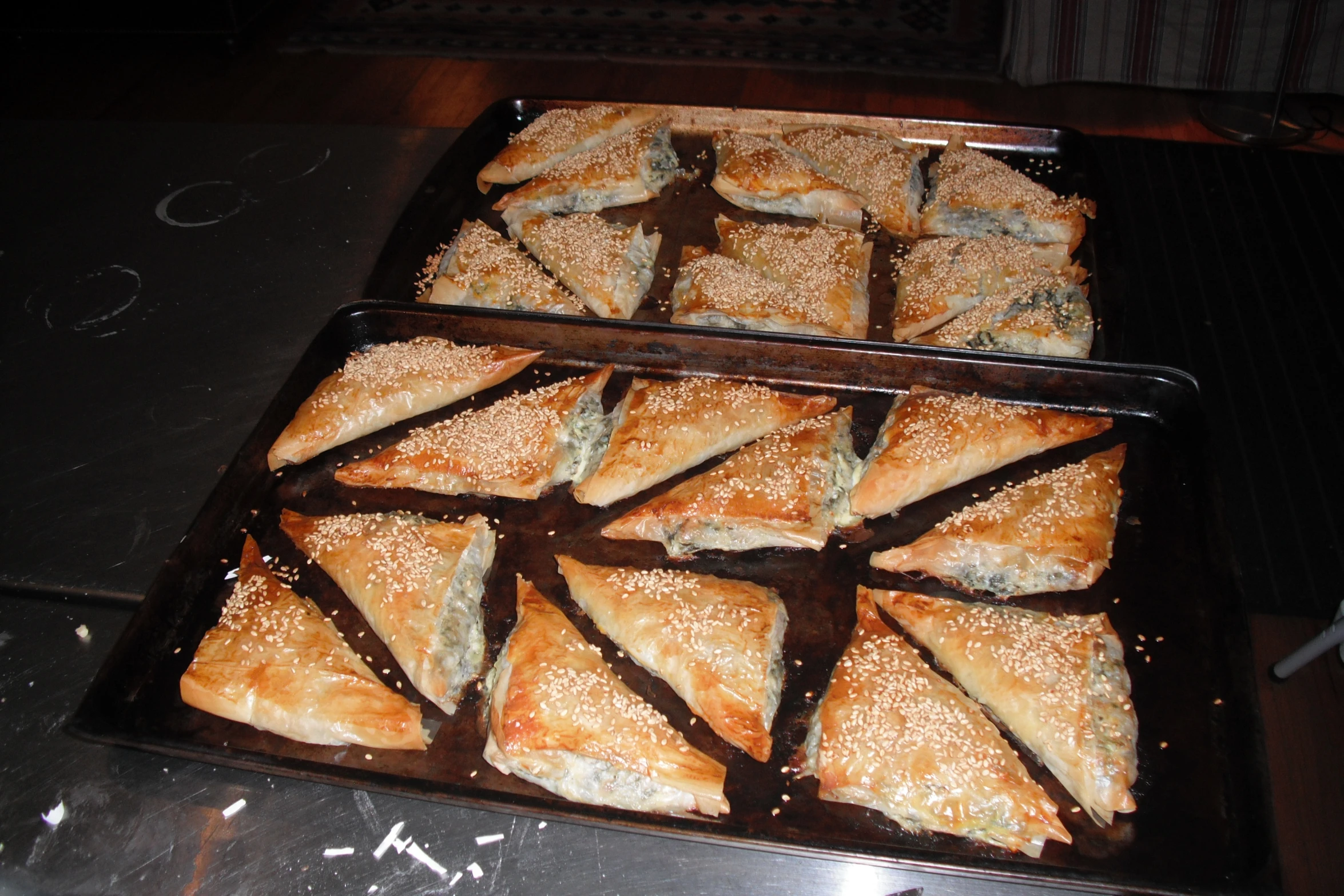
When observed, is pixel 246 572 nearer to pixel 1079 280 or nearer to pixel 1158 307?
pixel 1079 280

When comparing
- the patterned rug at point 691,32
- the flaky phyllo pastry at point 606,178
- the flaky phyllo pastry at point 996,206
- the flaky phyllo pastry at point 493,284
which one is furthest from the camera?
the patterned rug at point 691,32

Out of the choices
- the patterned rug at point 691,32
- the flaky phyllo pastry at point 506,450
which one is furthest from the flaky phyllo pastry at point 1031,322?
the patterned rug at point 691,32

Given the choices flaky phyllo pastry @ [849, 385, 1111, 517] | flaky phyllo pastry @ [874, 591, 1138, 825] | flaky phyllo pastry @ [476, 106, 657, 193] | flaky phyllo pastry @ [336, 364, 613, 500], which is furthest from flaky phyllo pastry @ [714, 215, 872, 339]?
flaky phyllo pastry @ [874, 591, 1138, 825]

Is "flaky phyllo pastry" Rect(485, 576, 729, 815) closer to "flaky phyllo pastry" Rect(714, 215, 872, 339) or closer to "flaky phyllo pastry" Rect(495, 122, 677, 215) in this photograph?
"flaky phyllo pastry" Rect(714, 215, 872, 339)

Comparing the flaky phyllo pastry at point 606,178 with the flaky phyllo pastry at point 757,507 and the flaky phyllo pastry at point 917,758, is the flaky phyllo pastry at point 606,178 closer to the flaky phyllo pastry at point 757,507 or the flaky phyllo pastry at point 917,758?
the flaky phyllo pastry at point 757,507

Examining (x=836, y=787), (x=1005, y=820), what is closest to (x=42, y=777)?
(x=836, y=787)
